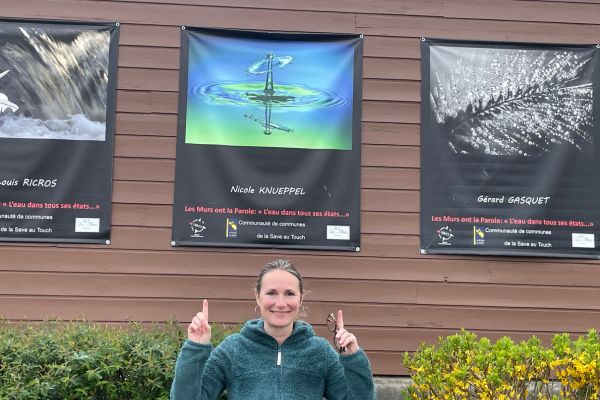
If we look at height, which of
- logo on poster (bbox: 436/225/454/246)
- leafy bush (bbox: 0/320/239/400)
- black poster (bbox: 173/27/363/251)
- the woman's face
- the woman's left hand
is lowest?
leafy bush (bbox: 0/320/239/400)

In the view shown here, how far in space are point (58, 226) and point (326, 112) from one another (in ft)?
7.92

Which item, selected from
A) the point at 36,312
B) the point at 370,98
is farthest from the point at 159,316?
the point at 370,98

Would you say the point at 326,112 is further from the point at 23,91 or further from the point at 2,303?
the point at 2,303

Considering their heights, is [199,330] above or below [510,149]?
below

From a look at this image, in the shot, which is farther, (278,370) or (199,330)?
(278,370)

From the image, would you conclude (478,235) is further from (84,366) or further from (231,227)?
(84,366)

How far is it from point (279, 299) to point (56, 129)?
305cm

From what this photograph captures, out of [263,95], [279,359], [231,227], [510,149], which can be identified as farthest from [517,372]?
[263,95]

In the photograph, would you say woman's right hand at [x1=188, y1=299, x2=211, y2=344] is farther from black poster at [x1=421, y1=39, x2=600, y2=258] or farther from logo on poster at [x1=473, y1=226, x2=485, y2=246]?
logo on poster at [x1=473, y1=226, x2=485, y2=246]

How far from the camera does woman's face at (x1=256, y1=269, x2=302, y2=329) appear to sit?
9.79 ft

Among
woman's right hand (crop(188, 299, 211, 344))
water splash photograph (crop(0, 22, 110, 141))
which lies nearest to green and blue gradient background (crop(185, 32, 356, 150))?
water splash photograph (crop(0, 22, 110, 141))

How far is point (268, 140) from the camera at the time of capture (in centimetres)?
519

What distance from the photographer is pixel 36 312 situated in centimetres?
497

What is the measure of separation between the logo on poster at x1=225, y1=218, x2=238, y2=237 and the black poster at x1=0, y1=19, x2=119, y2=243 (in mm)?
979
